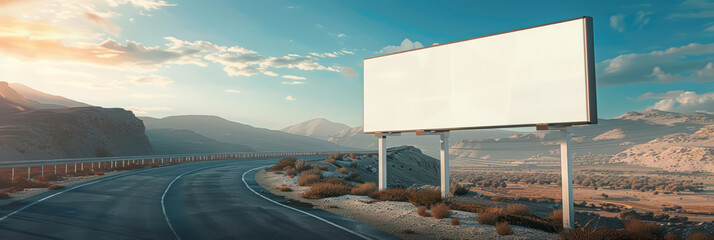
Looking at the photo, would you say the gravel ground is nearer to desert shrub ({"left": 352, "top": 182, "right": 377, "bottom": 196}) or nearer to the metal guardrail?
desert shrub ({"left": 352, "top": 182, "right": 377, "bottom": 196})

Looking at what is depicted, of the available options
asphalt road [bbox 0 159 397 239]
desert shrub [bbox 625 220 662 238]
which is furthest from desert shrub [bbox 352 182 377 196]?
desert shrub [bbox 625 220 662 238]

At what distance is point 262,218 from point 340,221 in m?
2.79

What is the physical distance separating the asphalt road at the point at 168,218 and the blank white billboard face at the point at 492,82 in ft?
20.8

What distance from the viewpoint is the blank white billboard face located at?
13055 millimetres

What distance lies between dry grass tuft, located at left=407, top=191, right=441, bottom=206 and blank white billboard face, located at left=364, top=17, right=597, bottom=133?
2.91m

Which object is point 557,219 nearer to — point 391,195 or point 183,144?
point 391,195

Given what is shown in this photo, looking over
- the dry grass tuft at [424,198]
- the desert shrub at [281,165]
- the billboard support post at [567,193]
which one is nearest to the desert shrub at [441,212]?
the dry grass tuft at [424,198]

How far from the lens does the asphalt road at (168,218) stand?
11.3m

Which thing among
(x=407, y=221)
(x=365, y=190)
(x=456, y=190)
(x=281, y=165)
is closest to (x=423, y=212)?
(x=407, y=221)

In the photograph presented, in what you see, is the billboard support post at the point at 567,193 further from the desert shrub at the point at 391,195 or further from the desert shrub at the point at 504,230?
the desert shrub at the point at 391,195

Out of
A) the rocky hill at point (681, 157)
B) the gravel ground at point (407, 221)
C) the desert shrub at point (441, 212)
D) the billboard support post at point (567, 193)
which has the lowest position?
the rocky hill at point (681, 157)

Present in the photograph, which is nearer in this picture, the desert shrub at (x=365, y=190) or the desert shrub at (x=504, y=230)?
the desert shrub at (x=504, y=230)

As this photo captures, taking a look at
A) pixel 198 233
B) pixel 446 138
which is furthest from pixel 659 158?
pixel 198 233

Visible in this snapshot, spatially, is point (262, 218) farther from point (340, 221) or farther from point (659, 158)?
point (659, 158)
